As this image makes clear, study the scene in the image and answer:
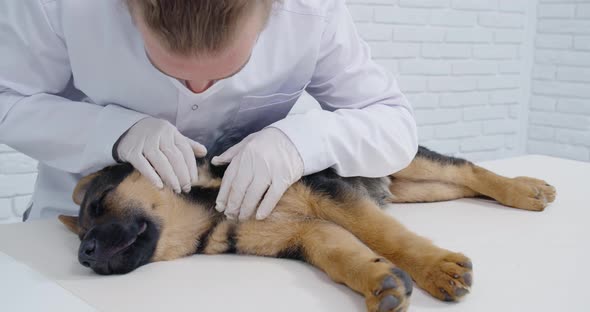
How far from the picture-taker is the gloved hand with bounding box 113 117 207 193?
131cm

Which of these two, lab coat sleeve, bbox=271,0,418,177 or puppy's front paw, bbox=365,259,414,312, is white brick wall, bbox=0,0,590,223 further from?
puppy's front paw, bbox=365,259,414,312

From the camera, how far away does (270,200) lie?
1.32 metres

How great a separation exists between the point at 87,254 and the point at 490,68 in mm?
3224

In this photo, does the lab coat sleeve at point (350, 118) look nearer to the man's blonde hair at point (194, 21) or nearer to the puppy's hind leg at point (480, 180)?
the puppy's hind leg at point (480, 180)

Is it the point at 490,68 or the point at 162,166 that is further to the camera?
the point at 490,68

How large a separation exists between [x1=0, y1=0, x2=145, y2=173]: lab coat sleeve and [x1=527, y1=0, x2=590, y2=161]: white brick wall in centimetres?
318

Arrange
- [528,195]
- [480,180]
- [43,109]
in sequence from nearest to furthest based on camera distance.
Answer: [43,109] < [528,195] < [480,180]

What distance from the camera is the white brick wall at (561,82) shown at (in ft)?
12.2

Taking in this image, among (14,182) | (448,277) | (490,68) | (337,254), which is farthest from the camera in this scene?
(490,68)

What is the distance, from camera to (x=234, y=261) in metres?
1.24

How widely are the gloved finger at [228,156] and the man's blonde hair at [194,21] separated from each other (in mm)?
390

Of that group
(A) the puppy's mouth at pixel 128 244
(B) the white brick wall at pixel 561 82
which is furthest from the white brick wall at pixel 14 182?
(B) the white brick wall at pixel 561 82

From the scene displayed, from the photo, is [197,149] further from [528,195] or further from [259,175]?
[528,195]

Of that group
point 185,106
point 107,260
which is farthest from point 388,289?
point 185,106
